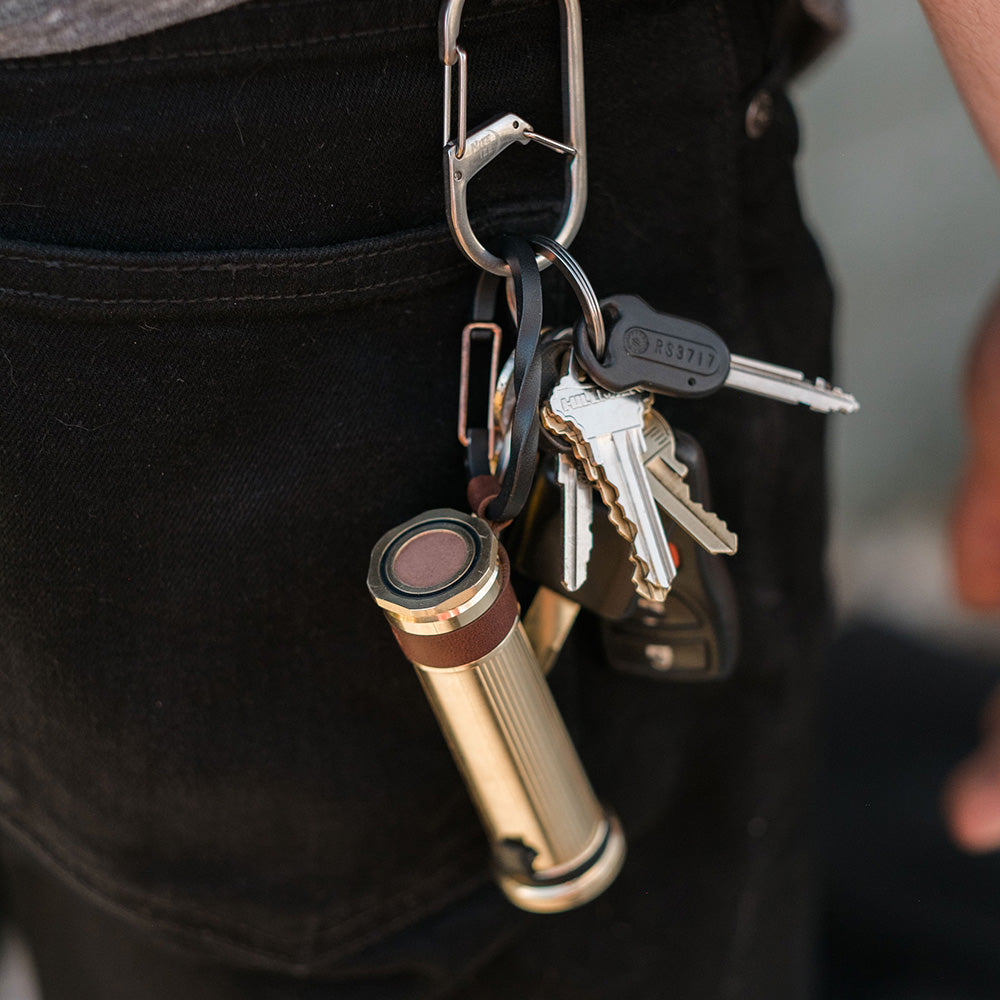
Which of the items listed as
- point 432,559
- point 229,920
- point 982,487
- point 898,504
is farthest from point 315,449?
point 898,504

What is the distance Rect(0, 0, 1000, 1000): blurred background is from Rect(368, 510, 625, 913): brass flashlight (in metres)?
0.76

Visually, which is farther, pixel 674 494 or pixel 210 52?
pixel 674 494

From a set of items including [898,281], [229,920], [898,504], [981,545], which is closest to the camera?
[229,920]

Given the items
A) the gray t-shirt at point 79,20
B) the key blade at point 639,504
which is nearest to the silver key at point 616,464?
the key blade at point 639,504

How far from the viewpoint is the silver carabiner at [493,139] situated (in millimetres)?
473

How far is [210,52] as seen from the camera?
1.50 feet

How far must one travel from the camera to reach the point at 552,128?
55 centimetres

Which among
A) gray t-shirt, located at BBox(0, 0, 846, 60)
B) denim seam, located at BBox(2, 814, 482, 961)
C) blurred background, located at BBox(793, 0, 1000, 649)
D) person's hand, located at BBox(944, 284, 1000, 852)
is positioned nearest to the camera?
gray t-shirt, located at BBox(0, 0, 846, 60)

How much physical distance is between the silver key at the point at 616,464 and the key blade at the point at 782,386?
0.09 m

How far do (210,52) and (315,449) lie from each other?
0.70 feet

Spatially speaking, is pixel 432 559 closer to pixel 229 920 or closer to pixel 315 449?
pixel 315 449

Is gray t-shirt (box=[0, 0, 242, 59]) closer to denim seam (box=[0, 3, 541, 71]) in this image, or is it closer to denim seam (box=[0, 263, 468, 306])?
denim seam (box=[0, 3, 541, 71])

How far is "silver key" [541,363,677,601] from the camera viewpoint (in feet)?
1.72

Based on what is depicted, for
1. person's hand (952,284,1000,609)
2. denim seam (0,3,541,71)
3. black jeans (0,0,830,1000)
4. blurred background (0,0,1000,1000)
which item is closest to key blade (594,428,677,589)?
black jeans (0,0,830,1000)
